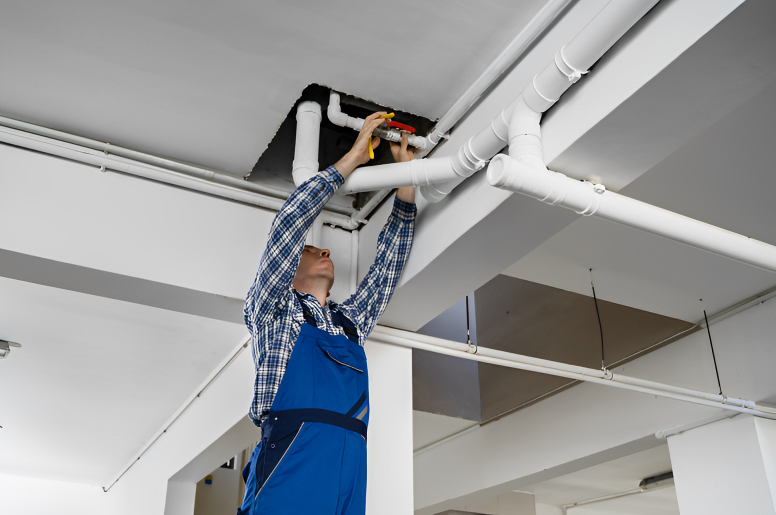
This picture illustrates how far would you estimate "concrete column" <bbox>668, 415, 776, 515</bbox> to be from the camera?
322 cm

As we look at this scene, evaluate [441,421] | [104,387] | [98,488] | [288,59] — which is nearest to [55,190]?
[288,59]

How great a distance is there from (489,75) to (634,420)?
2.43 meters

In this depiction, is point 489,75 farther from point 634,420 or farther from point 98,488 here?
point 98,488

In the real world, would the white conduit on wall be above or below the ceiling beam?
below

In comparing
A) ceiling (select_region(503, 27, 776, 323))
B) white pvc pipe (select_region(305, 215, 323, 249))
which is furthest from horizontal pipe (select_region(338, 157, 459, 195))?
ceiling (select_region(503, 27, 776, 323))

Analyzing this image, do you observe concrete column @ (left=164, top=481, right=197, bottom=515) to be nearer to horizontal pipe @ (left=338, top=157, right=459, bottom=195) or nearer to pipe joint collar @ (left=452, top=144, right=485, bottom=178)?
horizontal pipe @ (left=338, top=157, right=459, bottom=195)

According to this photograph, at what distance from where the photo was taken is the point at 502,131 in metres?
1.99

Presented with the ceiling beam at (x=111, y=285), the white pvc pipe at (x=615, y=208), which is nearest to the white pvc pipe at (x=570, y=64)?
the white pvc pipe at (x=615, y=208)

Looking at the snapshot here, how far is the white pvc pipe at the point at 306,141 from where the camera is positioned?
240 cm

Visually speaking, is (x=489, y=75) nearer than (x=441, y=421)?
Yes

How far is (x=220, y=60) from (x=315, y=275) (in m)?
0.76

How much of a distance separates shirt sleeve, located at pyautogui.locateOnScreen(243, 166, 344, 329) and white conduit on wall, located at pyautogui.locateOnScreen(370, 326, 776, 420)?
0.63 meters

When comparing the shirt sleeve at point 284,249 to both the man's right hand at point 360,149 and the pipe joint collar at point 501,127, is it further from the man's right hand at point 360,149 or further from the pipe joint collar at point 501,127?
the pipe joint collar at point 501,127

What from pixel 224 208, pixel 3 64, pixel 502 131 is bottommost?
pixel 502 131
